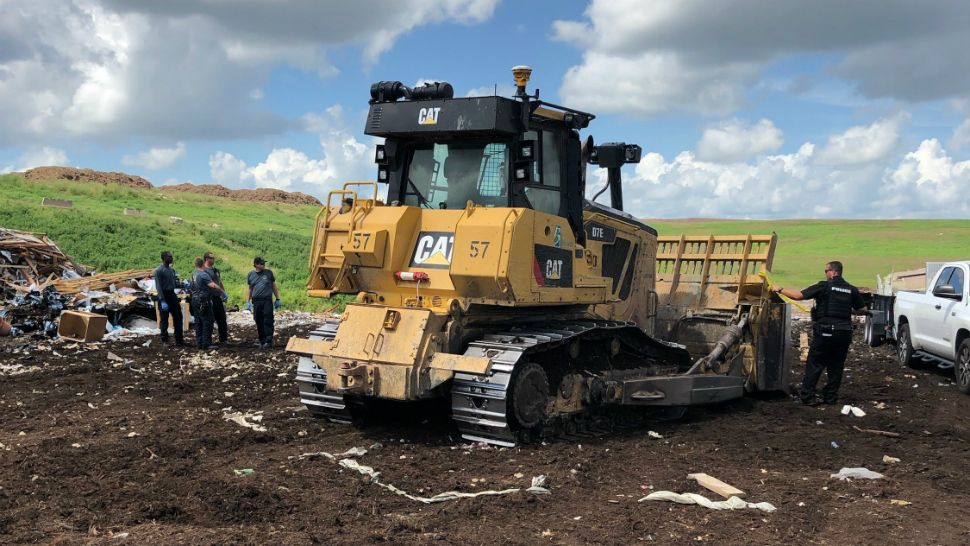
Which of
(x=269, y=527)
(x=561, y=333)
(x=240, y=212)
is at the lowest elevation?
(x=269, y=527)

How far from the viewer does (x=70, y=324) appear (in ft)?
51.4

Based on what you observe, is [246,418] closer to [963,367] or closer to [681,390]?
[681,390]

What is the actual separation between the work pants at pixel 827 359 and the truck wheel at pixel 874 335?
7.22m

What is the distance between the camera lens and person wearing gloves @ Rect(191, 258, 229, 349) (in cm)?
1446

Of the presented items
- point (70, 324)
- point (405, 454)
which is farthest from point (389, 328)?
point (70, 324)

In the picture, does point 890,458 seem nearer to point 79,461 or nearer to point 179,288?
point 79,461

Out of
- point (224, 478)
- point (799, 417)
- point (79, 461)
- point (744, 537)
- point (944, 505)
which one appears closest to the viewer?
point (744, 537)

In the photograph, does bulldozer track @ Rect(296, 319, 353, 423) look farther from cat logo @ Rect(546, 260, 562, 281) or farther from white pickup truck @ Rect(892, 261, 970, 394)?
white pickup truck @ Rect(892, 261, 970, 394)

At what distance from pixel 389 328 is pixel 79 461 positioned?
2.75m

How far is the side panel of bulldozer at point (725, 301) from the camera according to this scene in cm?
1061

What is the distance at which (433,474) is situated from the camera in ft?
22.6

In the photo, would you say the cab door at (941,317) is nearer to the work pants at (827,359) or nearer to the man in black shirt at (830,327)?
the man in black shirt at (830,327)

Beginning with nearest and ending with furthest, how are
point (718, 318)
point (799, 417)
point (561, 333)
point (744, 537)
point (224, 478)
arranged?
point (744, 537) < point (224, 478) < point (561, 333) < point (799, 417) < point (718, 318)

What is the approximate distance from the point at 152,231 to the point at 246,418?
106ft
